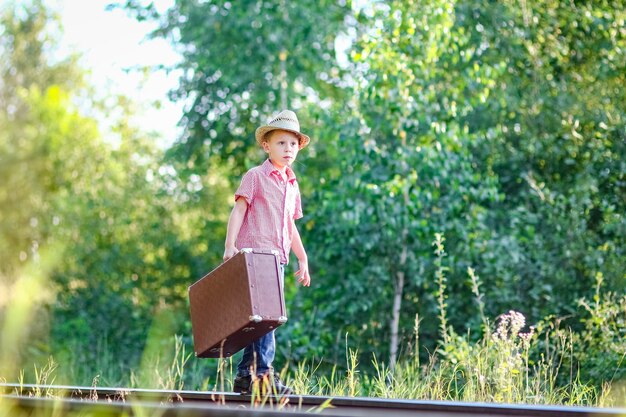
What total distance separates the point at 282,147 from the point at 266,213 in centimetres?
37

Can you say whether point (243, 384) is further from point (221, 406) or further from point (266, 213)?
point (221, 406)

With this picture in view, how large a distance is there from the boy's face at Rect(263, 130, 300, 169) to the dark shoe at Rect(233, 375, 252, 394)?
114 cm

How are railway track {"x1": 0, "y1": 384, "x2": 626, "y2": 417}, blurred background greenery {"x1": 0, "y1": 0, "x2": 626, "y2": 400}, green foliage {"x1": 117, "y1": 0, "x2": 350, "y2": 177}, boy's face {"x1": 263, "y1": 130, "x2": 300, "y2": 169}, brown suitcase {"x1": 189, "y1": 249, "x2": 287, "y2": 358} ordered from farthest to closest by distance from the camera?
1. green foliage {"x1": 117, "y1": 0, "x2": 350, "y2": 177}
2. blurred background greenery {"x1": 0, "y1": 0, "x2": 626, "y2": 400}
3. boy's face {"x1": 263, "y1": 130, "x2": 300, "y2": 169}
4. brown suitcase {"x1": 189, "y1": 249, "x2": 287, "y2": 358}
5. railway track {"x1": 0, "y1": 384, "x2": 626, "y2": 417}

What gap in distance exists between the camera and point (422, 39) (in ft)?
31.2

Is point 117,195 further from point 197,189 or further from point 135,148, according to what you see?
point 135,148

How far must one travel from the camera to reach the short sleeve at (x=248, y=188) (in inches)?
195

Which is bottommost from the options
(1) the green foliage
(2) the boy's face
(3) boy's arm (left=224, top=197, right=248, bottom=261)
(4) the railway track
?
(4) the railway track

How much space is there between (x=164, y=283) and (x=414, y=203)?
698cm

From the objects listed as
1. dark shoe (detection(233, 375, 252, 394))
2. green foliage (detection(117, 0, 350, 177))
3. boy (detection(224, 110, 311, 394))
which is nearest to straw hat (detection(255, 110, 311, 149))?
boy (detection(224, 110, 311, 394))

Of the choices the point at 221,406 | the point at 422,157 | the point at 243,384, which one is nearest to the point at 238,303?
A: the point at 243,384

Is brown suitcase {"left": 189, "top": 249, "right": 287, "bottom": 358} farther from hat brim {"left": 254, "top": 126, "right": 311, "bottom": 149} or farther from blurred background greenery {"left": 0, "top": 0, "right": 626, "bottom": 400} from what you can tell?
blurred background greenery {"left": 0, "top": 0, "right": 626, "bottom": 400}

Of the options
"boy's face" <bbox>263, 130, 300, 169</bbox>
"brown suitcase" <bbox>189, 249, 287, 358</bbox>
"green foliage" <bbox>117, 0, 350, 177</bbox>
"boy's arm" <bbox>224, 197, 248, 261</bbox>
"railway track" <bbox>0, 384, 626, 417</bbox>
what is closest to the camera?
"railway track" <bbox>0, 384, 626, 417</bbox>

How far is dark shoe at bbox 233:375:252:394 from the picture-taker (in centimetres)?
497

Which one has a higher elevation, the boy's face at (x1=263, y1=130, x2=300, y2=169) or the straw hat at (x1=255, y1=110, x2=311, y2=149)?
the straw hat at (x1=255, y1=110, x2=311, y2=149)
